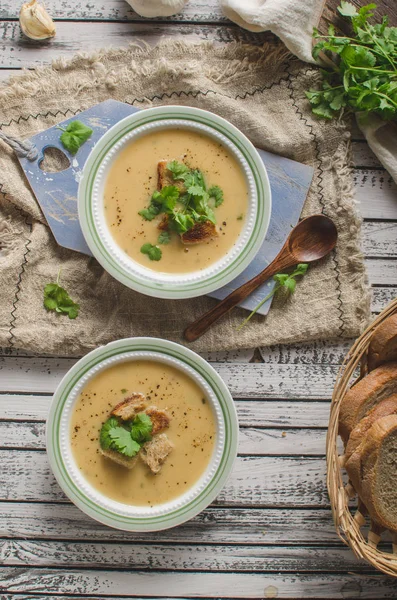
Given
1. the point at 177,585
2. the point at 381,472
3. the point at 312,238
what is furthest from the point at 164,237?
the point at 177,585

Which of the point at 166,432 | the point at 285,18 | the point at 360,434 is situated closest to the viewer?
the point at 360,434

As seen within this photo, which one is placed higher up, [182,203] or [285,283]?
[182,203]

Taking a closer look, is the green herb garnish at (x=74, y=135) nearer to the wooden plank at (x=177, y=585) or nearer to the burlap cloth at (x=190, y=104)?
the burlap cloth at (x=190, y=104)

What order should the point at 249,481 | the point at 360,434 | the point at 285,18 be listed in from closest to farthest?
1. the point at 360,434
2. the point at 285,18
3. the point at 249,481

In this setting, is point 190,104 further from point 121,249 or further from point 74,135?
point 121,249

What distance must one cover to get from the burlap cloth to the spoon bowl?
57 millimetres

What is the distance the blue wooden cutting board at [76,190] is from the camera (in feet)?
8.38

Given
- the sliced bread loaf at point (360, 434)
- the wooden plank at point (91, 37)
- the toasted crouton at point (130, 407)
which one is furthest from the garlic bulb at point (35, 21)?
the sliced bread loaf at point (360, 434)

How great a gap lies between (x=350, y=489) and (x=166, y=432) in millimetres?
739

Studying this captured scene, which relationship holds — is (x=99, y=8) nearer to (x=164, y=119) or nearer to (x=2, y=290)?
(x=164, y=119)

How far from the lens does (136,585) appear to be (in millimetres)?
2582

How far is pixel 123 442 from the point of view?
2.31 meters

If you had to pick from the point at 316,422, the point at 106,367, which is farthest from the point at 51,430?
the point at 316,422

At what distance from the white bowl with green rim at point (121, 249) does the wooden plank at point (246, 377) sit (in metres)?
0.44
